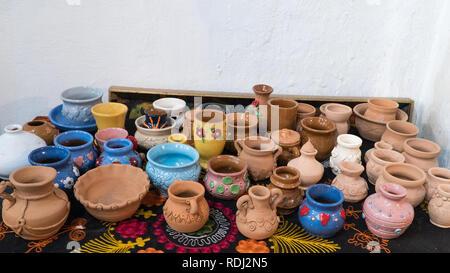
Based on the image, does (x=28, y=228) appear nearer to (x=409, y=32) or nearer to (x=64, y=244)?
(x=64, y=244)

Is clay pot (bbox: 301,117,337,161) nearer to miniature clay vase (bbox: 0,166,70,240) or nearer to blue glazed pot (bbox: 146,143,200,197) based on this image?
blue glazed pot (bbox: 146,143,200,197)

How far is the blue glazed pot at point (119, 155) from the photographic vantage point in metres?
2.21

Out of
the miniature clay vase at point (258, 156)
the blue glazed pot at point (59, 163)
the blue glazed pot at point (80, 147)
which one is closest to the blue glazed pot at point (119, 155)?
the blue glazed pot at point (80, 147)

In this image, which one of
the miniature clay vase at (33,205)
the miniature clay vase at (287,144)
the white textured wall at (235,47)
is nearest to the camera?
the miniature clay vase at (33,205)

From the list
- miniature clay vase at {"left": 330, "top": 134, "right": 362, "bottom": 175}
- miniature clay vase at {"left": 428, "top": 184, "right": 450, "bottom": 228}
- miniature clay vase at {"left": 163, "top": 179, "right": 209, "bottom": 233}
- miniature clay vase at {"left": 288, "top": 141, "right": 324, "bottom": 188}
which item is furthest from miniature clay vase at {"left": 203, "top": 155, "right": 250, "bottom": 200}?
miniature clay vase at {"left": 428, "top": 184, "right": 450, "bottom": 228}

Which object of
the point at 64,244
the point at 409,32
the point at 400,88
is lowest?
the point at 64,244

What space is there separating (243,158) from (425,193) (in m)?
1.02

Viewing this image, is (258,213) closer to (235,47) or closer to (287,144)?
(287,144)

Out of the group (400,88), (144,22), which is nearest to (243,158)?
(144,22)

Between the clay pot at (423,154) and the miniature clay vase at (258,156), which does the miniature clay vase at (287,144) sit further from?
the clay pot at (423,154)

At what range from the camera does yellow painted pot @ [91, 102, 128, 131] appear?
2.46 meters

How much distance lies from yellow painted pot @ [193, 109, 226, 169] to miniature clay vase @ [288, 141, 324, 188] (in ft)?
1.45

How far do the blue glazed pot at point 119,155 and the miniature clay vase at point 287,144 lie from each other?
854 millimetres

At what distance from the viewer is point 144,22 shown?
289 cm
